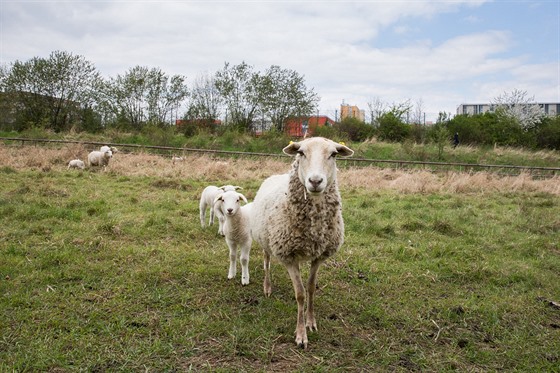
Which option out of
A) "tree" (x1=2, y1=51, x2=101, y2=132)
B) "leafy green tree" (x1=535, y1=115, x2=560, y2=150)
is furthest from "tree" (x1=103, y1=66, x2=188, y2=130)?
"leafy green tree" (x1=535, y1=115, x2=560, y2=150)

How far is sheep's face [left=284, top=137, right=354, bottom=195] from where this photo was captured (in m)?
3.64

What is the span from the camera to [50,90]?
1085 inches

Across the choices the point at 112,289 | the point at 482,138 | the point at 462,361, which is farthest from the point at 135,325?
the point at 482,138

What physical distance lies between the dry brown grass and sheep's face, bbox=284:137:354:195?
9.49m

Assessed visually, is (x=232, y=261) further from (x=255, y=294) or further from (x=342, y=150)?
(x=342, y=150)

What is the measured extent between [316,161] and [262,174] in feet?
35.5

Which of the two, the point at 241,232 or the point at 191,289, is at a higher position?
the point at 241,232

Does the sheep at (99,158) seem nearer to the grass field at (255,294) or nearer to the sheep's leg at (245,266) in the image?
the grass field at (255,294)

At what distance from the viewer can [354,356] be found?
363 cm

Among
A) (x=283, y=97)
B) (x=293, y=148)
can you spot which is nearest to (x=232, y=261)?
(x=293, y=148)

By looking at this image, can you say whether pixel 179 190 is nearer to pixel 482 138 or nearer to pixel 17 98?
pixel 17 98

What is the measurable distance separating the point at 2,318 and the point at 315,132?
25.4 m

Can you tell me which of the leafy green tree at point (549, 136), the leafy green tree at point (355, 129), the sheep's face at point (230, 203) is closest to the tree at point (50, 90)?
the leafy green tree at point (355, 129)

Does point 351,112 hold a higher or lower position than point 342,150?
higher
